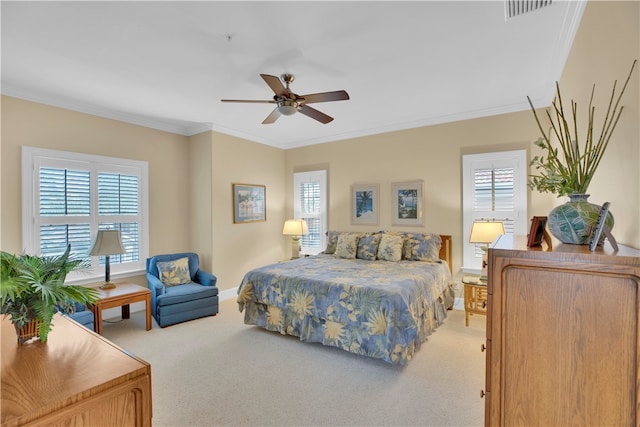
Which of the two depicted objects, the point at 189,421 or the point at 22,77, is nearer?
the point at 189,421

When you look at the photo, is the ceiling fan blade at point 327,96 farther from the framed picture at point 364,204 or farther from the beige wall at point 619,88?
the framed picture at point 364,204

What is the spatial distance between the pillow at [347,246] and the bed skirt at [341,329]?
4.48ft

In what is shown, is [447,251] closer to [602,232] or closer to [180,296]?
[602,232]

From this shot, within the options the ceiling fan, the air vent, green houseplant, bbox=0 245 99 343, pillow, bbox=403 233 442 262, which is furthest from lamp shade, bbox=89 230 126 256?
the air vent

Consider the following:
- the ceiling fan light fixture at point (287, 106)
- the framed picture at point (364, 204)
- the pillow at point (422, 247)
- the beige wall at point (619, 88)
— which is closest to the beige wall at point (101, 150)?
the ceiling fan light fixture at point (287, 106)

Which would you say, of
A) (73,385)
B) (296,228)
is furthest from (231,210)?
(73,385)

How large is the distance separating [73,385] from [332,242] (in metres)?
4.14

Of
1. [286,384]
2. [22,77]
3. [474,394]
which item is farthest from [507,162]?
[22,77]

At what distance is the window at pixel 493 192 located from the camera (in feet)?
12.8

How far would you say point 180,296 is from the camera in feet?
12.5

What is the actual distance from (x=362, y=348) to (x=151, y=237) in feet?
11.6

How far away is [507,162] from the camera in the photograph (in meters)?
3.98

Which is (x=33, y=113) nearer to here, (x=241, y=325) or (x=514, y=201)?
(x=241, y=325)

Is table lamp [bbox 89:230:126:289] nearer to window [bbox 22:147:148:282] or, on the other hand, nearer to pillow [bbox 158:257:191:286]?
window [bbox 22:147:148:282]
